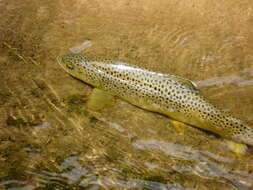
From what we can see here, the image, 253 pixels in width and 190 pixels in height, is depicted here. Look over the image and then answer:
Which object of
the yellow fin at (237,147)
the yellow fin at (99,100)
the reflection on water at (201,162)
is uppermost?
the yellow fin at (99,100)

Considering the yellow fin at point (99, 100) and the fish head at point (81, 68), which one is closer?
the yellow fin at point (99, 100)

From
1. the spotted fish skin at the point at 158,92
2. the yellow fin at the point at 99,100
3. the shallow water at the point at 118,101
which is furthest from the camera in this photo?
the yellow fin at the point at 99,100

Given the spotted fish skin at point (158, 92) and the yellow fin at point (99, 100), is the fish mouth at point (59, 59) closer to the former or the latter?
the spotted fish skin at point (158, 92)

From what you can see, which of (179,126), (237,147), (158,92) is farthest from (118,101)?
(237,147)

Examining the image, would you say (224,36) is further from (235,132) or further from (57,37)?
(57,37)

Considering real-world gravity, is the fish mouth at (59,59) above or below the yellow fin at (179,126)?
above

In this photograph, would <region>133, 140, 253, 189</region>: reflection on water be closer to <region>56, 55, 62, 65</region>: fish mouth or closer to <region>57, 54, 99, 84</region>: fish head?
<region>57, 54, 99, 84</region>: fish head

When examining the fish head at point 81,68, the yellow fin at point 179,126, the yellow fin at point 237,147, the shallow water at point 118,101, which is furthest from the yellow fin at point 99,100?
the yellow fin at point 237,147
